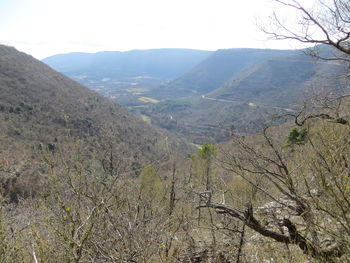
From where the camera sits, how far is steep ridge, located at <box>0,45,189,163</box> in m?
37.2

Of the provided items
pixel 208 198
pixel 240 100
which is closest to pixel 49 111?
pixel 208 198

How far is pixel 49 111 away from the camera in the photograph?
45.4 meters

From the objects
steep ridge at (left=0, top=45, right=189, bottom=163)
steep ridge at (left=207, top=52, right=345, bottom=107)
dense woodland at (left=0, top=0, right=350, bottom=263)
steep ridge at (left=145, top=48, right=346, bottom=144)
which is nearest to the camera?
dense woodland at (left=0, top=0, right=350, bottom=263)

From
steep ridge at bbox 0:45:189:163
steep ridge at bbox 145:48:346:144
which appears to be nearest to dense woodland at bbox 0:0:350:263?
steep ridge at bbox 0:45:189:163

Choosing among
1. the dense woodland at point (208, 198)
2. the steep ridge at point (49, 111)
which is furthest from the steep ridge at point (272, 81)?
the dense woodland at point (208, 198)

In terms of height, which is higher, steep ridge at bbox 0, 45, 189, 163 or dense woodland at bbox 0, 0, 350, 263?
dense woodland at bbox 0, 0, 350, 263

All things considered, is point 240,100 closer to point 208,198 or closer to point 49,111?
point 49,111

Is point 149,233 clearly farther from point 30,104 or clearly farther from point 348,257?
point 30,104

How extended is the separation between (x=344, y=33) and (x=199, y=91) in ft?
584

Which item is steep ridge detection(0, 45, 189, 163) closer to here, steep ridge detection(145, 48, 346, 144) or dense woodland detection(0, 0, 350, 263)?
dense woodland detection(0, 0, 350, 263)

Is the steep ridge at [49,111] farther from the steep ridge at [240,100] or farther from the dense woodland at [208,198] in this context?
the steep ridge at [240,100]

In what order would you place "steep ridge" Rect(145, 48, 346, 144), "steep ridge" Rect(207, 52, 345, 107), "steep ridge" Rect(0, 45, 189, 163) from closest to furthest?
"steep ridge" Rect(0, 45, 189, 163)
"steep ridge" Rect(145, 48, 346, 144)
"steep ridge" Rect(207, 52, 345, 107)

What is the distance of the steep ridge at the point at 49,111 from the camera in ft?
122

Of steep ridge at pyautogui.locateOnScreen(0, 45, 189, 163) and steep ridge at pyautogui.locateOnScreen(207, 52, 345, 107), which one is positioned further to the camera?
steep ridge at pyautogui.locateOnScreen(207, 52, 345, 107)
